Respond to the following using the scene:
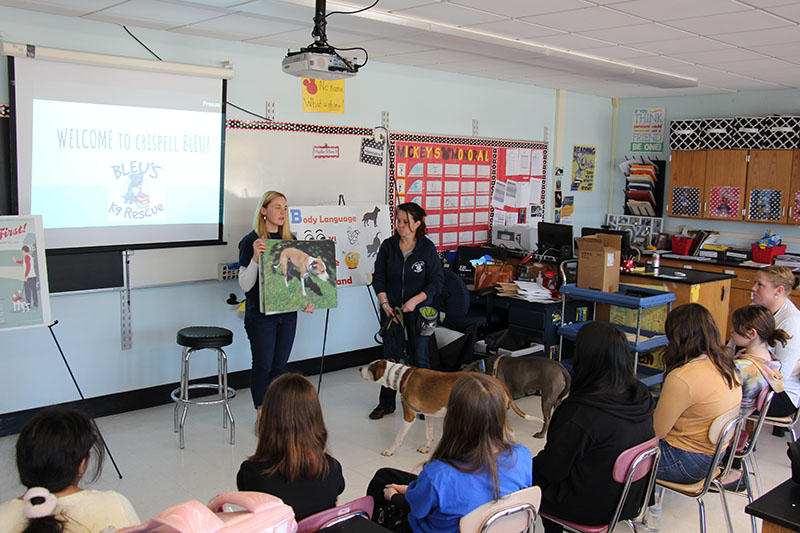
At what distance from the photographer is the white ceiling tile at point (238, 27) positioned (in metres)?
4.15

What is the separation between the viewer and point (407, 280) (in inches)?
182

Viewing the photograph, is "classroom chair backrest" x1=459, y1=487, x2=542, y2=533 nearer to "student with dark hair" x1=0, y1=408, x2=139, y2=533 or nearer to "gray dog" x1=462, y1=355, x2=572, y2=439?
"student with dark hair" x1=0, y1=408, x2=139, y2=533

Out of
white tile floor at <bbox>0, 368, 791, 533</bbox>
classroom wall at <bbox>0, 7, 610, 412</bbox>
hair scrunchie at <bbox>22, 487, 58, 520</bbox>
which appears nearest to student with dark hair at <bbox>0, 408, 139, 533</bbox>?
hair scrunchie at <bbox>22, 487, 58, 520</bbox>

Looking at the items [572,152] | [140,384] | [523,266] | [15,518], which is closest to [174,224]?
[140,384]

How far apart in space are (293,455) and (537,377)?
254cm

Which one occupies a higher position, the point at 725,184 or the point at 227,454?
the point at 725,184

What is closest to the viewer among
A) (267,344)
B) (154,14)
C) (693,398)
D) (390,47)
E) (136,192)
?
(693,398)

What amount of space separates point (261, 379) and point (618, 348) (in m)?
2.51

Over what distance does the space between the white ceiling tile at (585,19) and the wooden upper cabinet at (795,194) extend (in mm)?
3612

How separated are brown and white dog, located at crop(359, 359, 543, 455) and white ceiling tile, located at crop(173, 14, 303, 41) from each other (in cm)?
220

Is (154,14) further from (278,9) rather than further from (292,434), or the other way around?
(292,434)

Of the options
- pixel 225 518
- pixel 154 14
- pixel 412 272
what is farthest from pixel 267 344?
pixel 225 518

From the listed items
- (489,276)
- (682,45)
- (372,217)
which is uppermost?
(682,45)

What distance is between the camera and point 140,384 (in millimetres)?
4746
